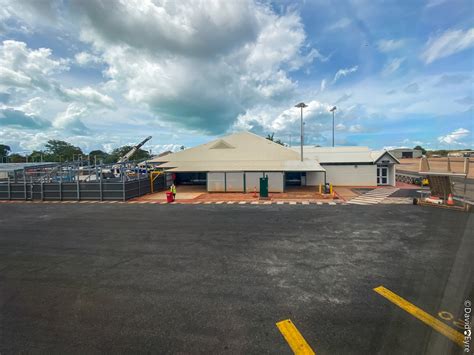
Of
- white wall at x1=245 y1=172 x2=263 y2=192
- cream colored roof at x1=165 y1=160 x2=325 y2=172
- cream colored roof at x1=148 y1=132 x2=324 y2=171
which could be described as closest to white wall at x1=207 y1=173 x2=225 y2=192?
cream colored roof at x1=165 y1=160 x2=325 y2=172

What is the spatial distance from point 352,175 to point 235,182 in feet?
A: 48.7

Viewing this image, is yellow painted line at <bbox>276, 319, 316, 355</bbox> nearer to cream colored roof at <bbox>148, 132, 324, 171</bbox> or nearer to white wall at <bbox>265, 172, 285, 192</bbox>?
white wall at <bbox>265, 172, 285, 192</bbox>

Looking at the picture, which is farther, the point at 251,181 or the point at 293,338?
the point at 251,181

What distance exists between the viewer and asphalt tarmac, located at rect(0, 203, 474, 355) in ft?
14.1

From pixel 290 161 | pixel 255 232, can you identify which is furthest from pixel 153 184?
pixel 255 232

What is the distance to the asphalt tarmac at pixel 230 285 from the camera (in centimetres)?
429

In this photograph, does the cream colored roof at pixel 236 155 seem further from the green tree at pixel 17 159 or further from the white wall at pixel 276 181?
the green tree at pixel 17 159

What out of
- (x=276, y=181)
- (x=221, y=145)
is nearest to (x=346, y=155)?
(x=276, y=181)

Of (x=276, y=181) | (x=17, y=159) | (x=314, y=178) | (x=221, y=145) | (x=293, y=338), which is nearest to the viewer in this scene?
(x=293, y=338)

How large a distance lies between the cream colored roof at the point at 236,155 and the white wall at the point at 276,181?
103 inches

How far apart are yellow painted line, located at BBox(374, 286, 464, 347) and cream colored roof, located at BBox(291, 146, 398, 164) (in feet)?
78.6

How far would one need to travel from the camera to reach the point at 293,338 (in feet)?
14.1

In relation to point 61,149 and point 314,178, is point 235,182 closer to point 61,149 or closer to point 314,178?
point 314,178

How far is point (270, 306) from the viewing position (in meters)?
5.29
